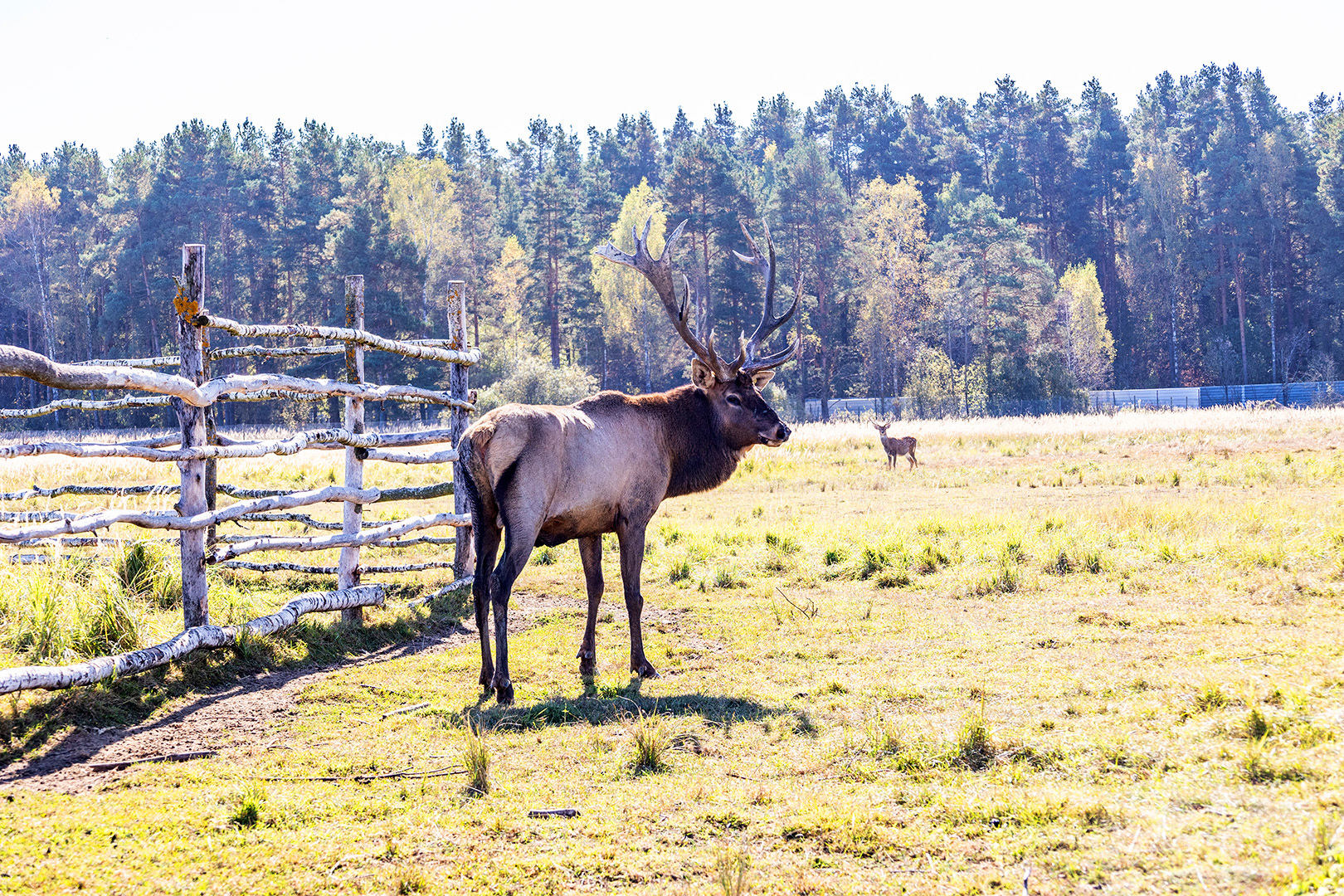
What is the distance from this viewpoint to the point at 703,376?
354 inches

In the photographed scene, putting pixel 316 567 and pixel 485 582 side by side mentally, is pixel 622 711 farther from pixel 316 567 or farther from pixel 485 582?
pixel 316 567

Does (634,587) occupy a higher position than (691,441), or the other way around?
(691,441)

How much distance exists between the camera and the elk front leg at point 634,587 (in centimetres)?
732

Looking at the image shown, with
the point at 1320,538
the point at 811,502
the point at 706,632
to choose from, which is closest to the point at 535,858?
the point at 706,632

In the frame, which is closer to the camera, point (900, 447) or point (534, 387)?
point (900, 447)

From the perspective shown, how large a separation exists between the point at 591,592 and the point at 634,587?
37cm

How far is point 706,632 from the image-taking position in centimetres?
886

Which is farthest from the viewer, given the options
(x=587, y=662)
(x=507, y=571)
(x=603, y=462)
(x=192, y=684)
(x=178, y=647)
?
(x=603, y=462)

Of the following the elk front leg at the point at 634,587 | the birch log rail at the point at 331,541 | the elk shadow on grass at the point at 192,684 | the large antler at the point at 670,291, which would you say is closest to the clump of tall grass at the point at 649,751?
the elk front leg at the point at 634,587

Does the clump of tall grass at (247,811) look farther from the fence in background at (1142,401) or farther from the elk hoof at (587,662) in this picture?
the fence in background at (1142,401)

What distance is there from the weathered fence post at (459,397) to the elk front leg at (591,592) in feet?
9.05

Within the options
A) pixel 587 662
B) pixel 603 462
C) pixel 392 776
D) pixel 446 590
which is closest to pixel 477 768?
pixel 392 776

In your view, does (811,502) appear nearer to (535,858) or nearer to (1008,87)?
(535,858)

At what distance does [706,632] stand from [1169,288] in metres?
68.3
